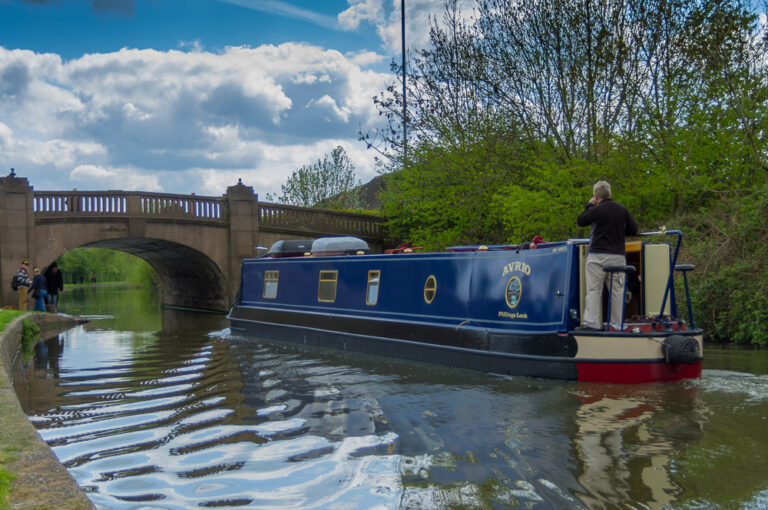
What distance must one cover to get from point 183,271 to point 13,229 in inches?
365

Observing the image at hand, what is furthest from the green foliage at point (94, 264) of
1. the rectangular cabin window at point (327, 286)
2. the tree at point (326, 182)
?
the rectangular cabin window at point (327, 286)

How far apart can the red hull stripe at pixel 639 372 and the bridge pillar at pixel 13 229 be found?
54.7 feet

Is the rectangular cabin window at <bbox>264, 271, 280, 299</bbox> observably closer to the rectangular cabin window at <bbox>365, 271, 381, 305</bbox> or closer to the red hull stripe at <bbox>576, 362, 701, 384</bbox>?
the rectangular cabin window at <bbox>365, 271, 381, 305</bbox>

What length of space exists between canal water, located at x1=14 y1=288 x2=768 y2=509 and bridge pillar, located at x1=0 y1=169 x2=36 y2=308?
35.0ft

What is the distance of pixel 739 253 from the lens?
1197cm

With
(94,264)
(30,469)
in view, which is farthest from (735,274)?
(94,264)

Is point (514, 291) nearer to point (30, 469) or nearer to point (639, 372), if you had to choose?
point (639, 372)

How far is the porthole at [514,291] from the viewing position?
859 centimetres

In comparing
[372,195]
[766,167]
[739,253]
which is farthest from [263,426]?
[372,195]

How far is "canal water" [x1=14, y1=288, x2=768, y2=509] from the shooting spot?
169 inches

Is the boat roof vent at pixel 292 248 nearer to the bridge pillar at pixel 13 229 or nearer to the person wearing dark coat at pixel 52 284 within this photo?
the bridge pillar at pixel 13 229

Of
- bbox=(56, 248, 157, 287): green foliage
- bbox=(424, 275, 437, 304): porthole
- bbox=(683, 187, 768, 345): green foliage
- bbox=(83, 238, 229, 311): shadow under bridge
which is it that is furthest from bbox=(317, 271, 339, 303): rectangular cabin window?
bbox=(56, 248, 157, 287): green foliage

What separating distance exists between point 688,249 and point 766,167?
204 centimetres

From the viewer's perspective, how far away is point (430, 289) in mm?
10141
